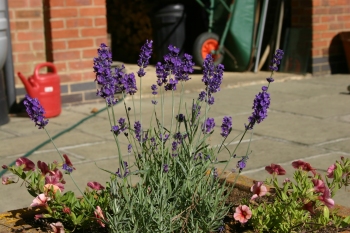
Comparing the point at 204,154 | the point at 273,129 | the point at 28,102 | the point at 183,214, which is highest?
the point at 28,102

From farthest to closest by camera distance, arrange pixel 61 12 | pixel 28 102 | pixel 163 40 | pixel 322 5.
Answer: pixel 163 40
pixel 322 5
pixel 61 12
pixel 28 102

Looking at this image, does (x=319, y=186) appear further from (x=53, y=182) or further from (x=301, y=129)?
(x=301, y=129)

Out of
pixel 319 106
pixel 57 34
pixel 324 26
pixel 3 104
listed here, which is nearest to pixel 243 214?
pixel 3 104

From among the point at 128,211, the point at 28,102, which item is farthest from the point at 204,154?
the point at 28,102

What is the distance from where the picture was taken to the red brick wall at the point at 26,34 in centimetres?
651

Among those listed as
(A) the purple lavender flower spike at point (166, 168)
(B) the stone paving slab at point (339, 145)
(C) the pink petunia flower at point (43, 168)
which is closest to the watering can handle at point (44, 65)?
(B) the stone paving slab at point (339, 145)

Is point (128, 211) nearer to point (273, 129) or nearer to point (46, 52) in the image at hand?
point (273, 129)

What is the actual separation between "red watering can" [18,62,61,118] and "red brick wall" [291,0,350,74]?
3809mm

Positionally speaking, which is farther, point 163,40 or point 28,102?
point 163,40

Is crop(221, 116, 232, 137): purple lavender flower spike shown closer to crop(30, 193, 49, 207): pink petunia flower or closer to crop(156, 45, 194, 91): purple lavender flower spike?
crop(156, 45, 194, 91): purple lavender flower spike

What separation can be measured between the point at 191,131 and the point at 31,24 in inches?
173

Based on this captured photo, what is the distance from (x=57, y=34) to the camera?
6.61 metres

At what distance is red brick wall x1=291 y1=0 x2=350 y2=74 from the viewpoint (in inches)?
343

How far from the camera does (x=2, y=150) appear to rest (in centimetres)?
509
